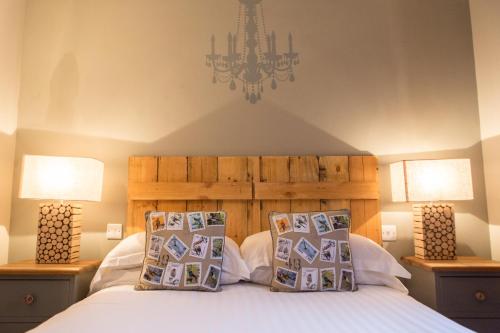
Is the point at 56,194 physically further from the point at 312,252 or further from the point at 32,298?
the point at 312,252

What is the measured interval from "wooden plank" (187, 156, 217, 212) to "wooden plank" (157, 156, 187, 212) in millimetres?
39

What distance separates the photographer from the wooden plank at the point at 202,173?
7.09 feet

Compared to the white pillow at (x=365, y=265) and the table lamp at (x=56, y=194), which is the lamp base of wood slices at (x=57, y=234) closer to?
the table lamp at (x=56, y=194)

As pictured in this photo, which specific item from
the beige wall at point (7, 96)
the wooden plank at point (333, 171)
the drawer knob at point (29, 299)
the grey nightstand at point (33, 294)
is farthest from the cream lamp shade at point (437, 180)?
the beige wall at point (7, 96)

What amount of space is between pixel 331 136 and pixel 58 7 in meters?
2.09

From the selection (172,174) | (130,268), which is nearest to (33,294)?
(130,268)

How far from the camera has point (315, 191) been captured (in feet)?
7.07

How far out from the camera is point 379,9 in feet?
7.79

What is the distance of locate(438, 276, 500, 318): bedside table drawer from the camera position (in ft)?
5.62

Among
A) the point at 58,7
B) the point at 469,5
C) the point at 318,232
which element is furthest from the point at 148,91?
the point at 469,5

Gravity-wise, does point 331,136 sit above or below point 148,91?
below

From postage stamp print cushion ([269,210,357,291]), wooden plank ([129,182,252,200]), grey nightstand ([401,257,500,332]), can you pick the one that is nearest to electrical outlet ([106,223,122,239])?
wooden plank ([129,182,252,200])

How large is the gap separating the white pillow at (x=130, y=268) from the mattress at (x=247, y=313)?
13 centimetres

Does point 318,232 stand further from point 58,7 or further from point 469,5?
point 58,7
